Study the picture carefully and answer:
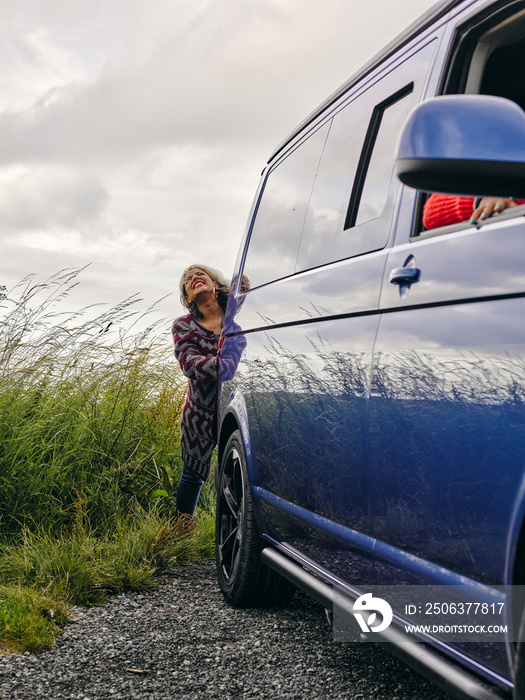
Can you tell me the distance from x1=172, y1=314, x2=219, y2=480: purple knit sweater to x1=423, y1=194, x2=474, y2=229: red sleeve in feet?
10.2

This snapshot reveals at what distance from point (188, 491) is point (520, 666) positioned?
3.85 meters

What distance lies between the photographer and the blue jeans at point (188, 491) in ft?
16.9

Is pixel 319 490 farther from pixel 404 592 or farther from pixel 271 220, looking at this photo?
pixel 271 220

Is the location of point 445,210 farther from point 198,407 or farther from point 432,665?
point 198,407

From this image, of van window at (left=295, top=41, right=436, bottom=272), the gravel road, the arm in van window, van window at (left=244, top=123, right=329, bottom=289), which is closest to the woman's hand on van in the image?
the arm in van window

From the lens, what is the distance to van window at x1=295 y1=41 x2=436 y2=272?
2340mm

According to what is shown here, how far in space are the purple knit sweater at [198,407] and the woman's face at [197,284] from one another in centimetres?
26

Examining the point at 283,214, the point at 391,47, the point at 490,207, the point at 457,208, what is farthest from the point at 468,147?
the point at 283,214

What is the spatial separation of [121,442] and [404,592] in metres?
3.84

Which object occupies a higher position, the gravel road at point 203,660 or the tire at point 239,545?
the tire at point 239,545

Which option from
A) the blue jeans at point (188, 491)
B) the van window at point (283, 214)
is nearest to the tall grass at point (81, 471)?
the blue jeans at point (188, 491)

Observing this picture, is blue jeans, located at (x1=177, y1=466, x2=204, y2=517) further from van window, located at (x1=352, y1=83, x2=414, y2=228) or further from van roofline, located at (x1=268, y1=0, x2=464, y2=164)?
van window, located at (x1=352, y1=83, x2=414, y2=228)

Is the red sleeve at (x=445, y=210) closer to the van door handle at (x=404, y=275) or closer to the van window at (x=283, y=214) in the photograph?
the van door handle at (x=404, y=275)

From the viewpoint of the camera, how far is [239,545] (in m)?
3.69
